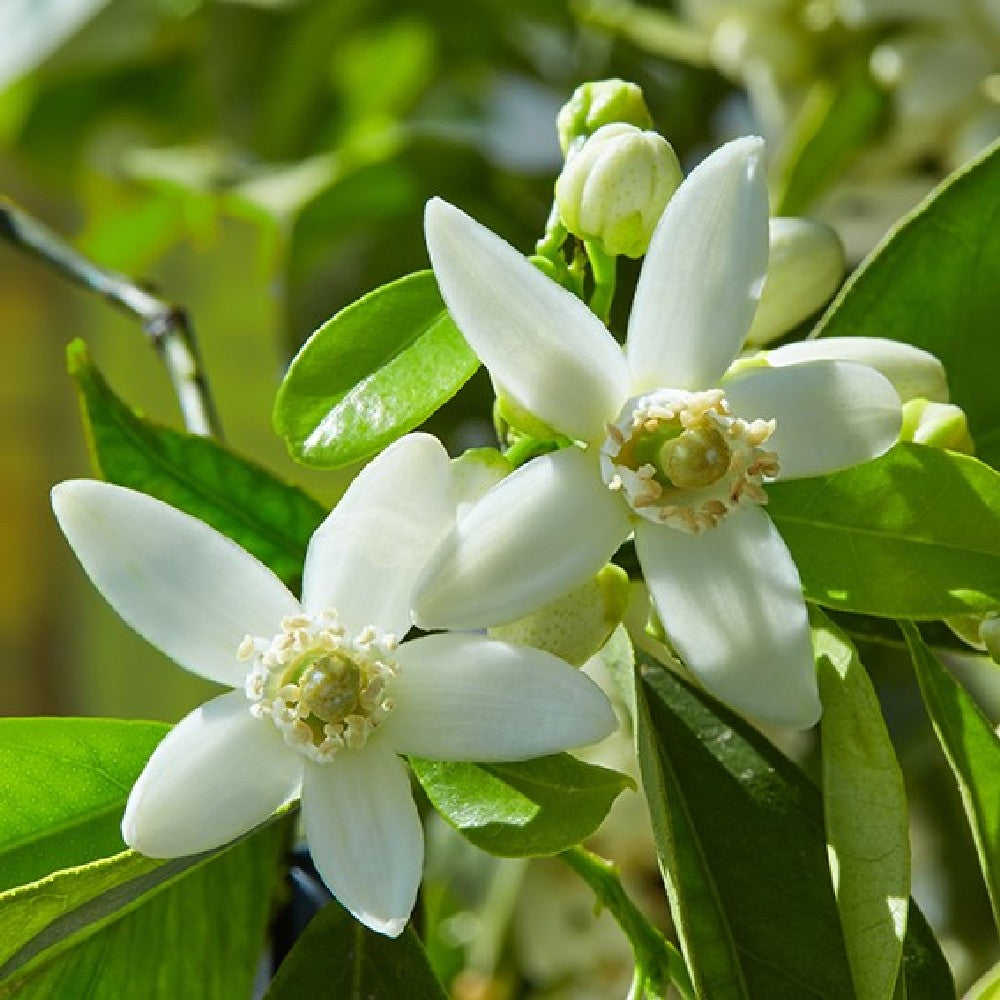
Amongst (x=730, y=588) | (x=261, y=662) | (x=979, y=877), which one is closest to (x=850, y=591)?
(x=730, y=588)

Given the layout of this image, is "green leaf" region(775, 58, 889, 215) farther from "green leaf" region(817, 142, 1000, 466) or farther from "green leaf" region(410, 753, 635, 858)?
"green leaf" region(410, 753, 635, 858)

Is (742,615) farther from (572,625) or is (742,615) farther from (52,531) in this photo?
(52,531)

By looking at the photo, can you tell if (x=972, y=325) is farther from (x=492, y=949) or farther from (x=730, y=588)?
(x=492, y=949)

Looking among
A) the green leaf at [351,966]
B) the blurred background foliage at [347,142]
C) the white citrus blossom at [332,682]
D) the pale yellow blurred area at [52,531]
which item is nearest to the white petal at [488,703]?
the white citrus blossom at [332,682]

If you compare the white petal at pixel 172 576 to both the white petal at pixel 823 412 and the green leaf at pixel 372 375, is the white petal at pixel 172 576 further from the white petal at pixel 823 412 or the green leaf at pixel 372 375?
the white petal at pixel 823 412

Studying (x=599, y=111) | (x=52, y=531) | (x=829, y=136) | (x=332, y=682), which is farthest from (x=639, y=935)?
(x=52, y=531)

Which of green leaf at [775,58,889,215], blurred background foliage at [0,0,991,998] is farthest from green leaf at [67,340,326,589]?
green leaf at [775,58,889,215]

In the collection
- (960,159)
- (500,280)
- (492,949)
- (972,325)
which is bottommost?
Answer: (492,949)
